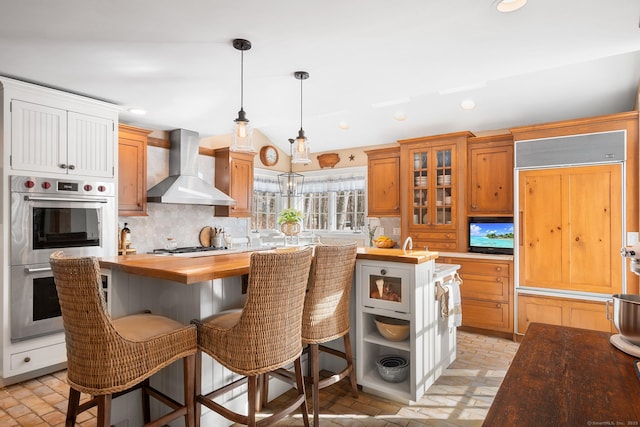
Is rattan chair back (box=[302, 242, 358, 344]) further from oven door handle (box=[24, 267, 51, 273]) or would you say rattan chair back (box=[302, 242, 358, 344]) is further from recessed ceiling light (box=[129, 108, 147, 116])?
recessed ceiling light (box=[129, 108, 147, 116])

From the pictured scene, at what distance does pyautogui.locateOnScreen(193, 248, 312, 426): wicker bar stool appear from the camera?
1.67 metres

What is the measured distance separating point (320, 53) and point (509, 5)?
1203 mm

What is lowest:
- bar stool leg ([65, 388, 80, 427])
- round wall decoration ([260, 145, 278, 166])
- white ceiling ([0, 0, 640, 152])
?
bar stool leg ([65, 388, 80, 427])

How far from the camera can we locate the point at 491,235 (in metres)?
4.22

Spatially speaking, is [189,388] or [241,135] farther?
[241,135]

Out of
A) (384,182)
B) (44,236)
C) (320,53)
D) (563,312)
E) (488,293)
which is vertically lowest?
(563,312)

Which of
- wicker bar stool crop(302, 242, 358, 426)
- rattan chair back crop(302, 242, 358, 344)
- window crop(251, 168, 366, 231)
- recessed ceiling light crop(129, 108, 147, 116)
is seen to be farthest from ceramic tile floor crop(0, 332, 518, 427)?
window crop(251, 168, 366, 231)

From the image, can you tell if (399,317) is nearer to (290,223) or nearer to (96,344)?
(290,223)

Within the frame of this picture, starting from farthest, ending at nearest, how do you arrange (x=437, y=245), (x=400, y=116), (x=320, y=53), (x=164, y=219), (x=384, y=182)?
(x=384, y=182), (x=400, y=116), (x=164, y=219), (x=437, y=245), (x=320, y=53)

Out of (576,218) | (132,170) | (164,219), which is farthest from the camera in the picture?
(164,219)

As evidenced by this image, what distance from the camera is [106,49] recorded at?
2512mm

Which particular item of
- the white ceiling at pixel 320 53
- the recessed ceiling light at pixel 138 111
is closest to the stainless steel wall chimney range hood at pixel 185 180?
the white ceiling at pixel 320 53

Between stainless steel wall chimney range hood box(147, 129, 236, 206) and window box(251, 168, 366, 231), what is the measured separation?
1.47m

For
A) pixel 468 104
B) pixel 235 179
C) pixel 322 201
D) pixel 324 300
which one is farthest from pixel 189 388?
pixel 322 201
